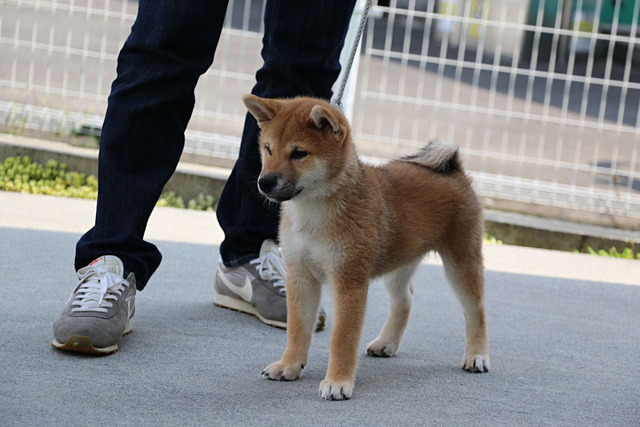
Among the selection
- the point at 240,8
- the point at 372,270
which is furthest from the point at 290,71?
the point at 240,8

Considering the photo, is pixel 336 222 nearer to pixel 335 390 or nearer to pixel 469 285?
pixel 335 390

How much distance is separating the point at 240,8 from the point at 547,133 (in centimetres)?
240

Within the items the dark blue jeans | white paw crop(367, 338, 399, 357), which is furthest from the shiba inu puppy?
the dark blue jeans

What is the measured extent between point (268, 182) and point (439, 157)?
2.58 feet

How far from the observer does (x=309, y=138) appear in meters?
2.23

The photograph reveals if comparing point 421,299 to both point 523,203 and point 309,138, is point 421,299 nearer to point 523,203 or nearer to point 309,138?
point 309,138

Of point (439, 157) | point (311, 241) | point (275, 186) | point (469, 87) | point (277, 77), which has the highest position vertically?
point (469, 87)

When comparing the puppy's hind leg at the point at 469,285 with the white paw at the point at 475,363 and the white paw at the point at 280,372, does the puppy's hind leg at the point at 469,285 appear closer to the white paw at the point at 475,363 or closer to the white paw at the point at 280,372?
the white paw at the point at 475,363

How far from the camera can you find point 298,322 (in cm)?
233

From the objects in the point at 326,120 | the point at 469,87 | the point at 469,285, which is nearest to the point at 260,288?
the point at 469,285

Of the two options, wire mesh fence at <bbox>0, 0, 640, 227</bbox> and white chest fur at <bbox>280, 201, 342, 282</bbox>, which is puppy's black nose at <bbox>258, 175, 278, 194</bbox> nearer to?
white chest fur at <bbox>280, 201, 342, 282</bbox>

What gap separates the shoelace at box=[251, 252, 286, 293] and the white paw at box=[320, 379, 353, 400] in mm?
730

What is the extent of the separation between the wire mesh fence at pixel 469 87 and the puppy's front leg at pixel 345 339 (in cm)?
317

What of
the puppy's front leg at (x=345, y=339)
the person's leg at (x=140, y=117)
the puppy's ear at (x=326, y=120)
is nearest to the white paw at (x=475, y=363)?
the puppy's front leg at (x=345, y=339)
